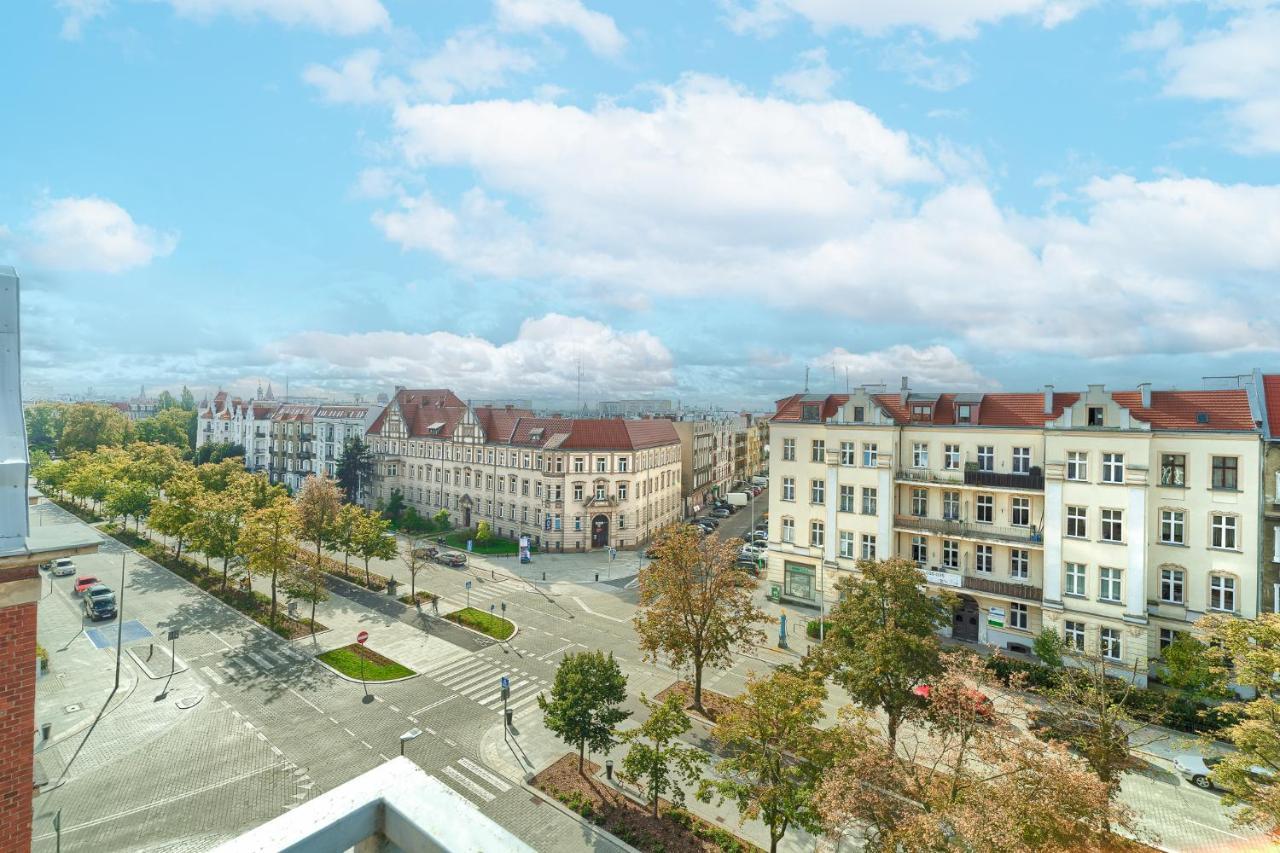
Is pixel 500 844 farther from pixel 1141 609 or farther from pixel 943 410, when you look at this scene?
pixel 943 410

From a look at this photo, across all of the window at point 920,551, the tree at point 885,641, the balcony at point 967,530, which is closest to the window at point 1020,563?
the balcony at point 967,530

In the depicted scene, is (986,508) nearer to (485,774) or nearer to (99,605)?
(485,774)

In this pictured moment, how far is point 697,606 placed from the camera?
96.5 feet

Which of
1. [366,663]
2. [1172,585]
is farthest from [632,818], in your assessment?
[1172,585]

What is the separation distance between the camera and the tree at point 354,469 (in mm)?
80312

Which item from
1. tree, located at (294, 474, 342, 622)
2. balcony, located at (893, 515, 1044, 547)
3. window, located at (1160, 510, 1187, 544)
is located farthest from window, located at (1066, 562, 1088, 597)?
tree, located at (294, 474, 342, 622)

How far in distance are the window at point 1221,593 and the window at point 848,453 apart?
1971cm

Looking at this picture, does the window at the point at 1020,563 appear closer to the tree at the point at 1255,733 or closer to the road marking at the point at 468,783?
the tree at the point at 1255,733

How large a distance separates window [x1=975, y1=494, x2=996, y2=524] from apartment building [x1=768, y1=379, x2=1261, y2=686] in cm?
13

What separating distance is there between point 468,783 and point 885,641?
17.4m

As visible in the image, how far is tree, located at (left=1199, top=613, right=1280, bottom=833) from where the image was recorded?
1786cm

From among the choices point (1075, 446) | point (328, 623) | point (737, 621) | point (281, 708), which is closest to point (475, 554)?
point (328, 623)

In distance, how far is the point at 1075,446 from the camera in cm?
3631

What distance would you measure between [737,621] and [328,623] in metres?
28.5
